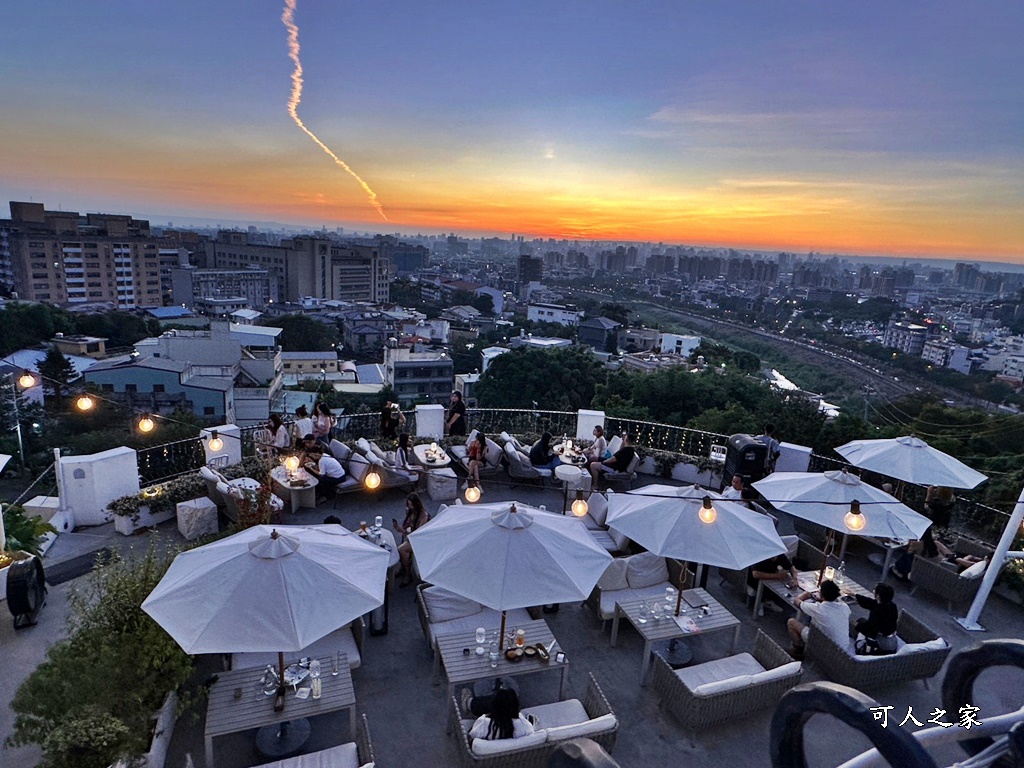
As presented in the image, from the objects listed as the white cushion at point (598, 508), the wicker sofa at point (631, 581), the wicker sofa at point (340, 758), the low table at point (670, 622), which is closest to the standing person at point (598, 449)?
the white cushion at point (598, 508)

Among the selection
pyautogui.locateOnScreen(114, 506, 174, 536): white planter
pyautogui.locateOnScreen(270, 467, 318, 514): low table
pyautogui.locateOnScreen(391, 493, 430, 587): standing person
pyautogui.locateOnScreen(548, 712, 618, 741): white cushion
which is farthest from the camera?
pyautogui.locateOnScreen(270, 467, 318, 514): low table

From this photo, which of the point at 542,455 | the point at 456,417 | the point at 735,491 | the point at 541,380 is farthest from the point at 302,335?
the point at 735,491

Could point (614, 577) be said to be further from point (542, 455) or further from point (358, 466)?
point (358, 466)

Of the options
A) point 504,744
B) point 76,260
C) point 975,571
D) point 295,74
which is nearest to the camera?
point 504,744

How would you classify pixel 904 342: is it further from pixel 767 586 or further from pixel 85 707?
pixel 85 707

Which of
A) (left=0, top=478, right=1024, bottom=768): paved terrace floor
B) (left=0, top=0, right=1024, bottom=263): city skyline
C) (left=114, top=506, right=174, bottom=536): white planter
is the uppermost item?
(left=0, top=0, right=1024, bottom=263): city skyline

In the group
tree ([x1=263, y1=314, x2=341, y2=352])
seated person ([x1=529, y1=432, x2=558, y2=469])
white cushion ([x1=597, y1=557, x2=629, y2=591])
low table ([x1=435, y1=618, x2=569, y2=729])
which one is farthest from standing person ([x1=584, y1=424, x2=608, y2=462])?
tree ([x1=263, y1=314, x2=341, y2=352])

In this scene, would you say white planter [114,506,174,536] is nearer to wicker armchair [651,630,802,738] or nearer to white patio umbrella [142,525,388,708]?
white patio umbrella [142,525,388,708]
